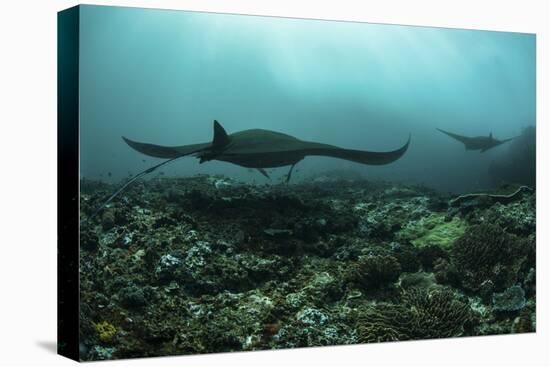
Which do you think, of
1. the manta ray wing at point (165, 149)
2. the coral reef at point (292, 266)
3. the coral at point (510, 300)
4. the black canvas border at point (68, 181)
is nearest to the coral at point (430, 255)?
the coral reef at point (292, 266)

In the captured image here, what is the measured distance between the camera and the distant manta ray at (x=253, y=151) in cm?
946

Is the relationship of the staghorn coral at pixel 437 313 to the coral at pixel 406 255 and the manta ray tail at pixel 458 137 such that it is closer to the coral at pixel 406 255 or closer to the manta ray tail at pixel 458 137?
the coral at pixel 406 255

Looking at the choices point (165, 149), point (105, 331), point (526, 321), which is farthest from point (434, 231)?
point (105, 331)

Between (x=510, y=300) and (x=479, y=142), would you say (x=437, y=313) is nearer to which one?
(x=510, y=300)

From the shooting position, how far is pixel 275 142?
9906mm

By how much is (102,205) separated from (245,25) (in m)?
2.11

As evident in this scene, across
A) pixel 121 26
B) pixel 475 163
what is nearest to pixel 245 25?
pixel 121 26

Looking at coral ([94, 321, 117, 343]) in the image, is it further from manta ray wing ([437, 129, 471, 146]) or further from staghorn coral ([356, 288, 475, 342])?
manta ray wing ([437, 129, 471, 146])

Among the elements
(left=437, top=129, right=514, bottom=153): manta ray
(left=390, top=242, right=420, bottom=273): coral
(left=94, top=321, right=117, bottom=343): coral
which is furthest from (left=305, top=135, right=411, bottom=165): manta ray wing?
(left=94, top=321, right=117, bottom=343): coral

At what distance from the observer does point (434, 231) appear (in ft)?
34.8

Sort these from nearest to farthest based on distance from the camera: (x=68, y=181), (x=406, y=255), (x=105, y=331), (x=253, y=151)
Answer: (x=105, y=331), (x=68, y=181), (x=253, y=151), (x=406, y=255)

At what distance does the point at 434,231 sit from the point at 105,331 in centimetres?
346

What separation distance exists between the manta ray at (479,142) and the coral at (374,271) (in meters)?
1.44

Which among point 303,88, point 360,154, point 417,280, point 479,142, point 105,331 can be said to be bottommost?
point 105,331
